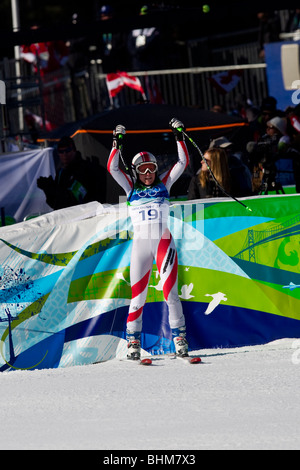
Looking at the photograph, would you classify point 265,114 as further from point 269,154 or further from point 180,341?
point 180,341

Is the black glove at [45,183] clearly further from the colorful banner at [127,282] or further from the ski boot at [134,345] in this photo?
the ski boot at [134,345]

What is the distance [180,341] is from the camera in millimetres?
8727

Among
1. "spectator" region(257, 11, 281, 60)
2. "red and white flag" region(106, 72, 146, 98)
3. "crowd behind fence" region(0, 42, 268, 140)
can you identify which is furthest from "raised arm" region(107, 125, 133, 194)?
"spectator" region(257, 11, 281, 60)

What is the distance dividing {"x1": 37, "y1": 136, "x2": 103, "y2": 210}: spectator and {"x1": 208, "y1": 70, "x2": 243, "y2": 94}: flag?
7.33 meters

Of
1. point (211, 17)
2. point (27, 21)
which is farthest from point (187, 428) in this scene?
point (27, 21)

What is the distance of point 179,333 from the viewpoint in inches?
343

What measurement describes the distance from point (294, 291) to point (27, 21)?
24041 millimetres

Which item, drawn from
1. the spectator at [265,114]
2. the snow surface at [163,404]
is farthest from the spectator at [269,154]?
the snow surface at [163,404]

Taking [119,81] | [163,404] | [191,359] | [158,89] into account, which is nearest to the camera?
[163,404]

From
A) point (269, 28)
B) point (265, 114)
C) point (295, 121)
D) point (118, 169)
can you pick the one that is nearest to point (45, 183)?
point (118, 169)

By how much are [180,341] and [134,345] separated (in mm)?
407

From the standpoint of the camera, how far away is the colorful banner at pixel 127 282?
8.98m

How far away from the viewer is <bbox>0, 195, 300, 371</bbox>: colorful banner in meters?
8.98

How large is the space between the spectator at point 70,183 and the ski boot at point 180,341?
2852mm
